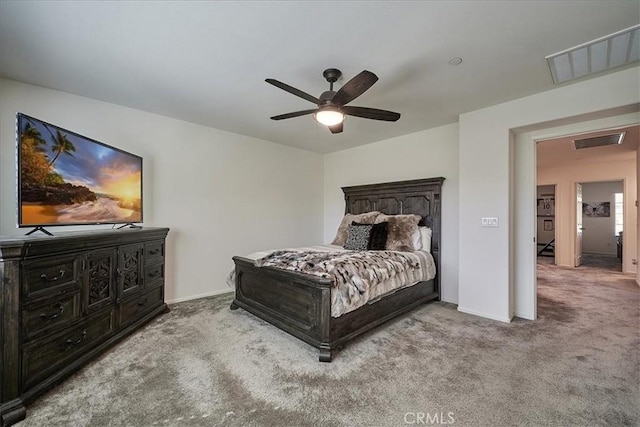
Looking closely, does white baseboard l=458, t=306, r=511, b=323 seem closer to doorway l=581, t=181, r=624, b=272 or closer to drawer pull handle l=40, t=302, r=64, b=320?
drawer pull handle l=40, t=302, r=64, b=320

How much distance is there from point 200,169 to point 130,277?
5.88 feet

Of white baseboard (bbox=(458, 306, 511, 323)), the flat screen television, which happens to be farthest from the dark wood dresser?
white baseboard (bbox=(458, 306, 511, 323))

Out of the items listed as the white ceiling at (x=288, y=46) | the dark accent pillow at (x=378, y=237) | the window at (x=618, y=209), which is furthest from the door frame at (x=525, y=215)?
the window at (x=618, y=209)

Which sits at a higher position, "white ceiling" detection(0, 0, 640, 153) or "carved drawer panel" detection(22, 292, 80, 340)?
"white ceiling" detection(0, 0, 640, 153)

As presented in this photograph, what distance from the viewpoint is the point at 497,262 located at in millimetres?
3107

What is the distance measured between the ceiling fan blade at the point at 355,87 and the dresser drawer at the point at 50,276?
93.3 inches

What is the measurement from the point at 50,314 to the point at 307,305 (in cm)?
184

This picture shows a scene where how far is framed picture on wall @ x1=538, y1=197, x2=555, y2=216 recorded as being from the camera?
9.29m

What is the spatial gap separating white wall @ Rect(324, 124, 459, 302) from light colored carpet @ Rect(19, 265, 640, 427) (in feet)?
3.54

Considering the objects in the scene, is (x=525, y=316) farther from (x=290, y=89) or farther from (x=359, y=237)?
(x=290, y=89)

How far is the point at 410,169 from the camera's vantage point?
4.32 m

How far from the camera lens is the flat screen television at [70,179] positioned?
192cm

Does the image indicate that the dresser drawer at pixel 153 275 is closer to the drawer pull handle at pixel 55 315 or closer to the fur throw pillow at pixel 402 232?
the drawer pull handle at pixel 55 315

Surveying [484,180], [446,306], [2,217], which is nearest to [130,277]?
[2,217]
